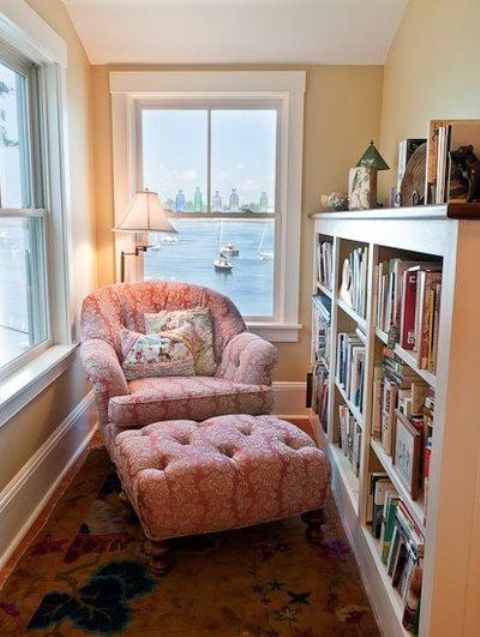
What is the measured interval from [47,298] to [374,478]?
176 cm

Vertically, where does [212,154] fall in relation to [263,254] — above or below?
above

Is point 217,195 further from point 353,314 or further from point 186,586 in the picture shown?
point 186,586

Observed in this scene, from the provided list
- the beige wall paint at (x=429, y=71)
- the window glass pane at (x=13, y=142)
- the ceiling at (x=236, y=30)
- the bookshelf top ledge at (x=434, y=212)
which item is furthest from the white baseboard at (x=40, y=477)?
the beige wall paint at (x=429, y=71)

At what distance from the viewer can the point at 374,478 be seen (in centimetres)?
195

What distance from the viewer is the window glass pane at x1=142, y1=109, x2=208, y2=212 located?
3.35 meters

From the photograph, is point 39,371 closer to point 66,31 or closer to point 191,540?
point 191,540

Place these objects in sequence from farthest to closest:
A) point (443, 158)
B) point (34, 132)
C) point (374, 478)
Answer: point (34, 132), point (374, 478), point (443, 158)

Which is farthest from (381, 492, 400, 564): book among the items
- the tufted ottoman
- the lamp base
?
the lamp base

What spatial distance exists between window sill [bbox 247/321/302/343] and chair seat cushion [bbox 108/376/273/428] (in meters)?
0.87

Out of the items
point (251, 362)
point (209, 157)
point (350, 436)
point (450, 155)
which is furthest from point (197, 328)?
point (450, 155)

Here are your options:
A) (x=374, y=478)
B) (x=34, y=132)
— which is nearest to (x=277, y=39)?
(x=34, y=132)

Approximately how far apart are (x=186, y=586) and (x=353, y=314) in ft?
3.86

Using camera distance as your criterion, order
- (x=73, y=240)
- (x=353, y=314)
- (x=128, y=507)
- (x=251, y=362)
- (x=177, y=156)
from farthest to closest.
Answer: (x=177, y=156) < (x=73, y=240) < (x=251, y=362) < (x=128, y=507) < (x=353, y=314)

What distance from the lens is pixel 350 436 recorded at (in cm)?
243
